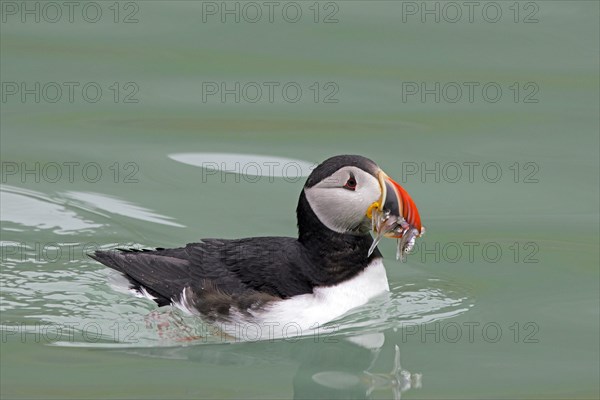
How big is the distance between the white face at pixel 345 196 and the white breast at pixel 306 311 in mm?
420

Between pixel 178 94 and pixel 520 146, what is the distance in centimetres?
324

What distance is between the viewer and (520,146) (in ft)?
39.5

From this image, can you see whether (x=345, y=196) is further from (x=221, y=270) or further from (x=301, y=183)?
(x=301, y=183)

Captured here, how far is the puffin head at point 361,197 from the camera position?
8.63 meters

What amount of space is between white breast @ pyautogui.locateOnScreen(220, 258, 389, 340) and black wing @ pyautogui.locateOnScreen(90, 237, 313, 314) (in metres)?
0.07

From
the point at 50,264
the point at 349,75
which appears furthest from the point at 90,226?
the point at 349,75

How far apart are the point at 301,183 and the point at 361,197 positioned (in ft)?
8.94

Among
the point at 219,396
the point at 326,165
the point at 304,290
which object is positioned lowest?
the point at 219,396

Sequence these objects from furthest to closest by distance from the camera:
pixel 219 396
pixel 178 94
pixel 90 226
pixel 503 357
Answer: pixel 178 94
pixel 90 226
pixel 503 357
pixel 219 396

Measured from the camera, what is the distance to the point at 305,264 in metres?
8.91

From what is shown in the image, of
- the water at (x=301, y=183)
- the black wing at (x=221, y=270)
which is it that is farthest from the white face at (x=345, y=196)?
the water at (x=301, y=183)

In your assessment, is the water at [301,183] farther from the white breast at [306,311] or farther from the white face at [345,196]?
the white face at [345,196]

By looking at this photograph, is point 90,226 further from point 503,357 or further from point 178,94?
point 503,357

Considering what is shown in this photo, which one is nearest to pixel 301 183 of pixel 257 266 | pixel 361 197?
pixel 257 266
